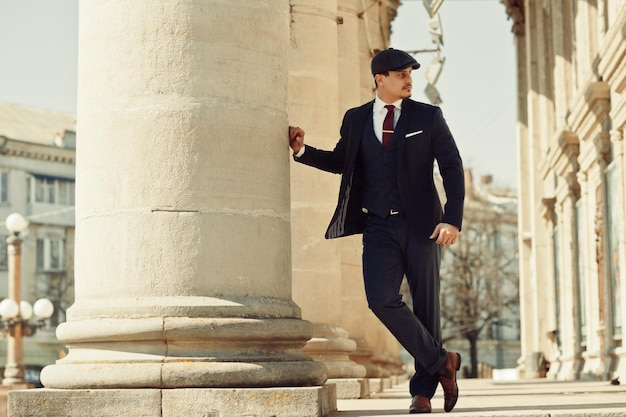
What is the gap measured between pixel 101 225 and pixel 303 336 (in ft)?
4.57

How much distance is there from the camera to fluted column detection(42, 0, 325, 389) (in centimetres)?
800

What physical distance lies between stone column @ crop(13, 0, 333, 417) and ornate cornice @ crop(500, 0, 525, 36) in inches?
1368

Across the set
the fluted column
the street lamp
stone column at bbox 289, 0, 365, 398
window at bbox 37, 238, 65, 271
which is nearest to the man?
the fluted column

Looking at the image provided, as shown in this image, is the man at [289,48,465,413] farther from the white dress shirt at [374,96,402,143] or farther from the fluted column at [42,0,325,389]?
the fluted column at [42,0,325,389]

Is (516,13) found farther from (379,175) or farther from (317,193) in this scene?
(379,175)

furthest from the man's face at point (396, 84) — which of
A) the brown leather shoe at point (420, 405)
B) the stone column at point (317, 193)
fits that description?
the stone column at point (317, 193)

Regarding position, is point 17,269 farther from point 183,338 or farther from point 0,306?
point 183,338

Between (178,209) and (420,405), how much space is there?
1842mm

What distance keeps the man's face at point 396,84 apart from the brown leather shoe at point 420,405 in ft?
6.04

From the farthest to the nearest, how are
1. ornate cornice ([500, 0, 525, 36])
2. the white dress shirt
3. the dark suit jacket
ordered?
ornate cornice ([500, 0, 525, 36])
the white dress shirt
the dark suit jacket

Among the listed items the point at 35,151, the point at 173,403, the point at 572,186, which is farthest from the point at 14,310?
the point at 35,151

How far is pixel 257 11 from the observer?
8523mm

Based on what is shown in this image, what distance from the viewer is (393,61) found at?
27.9 ft

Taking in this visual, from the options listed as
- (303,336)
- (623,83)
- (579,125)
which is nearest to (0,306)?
(579,125)
